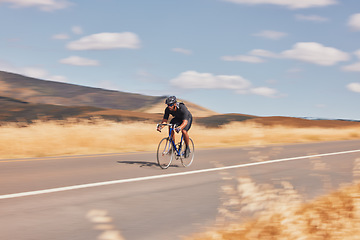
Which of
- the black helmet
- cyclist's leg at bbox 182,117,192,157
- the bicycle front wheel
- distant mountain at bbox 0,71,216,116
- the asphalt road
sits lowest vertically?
the asphalt road

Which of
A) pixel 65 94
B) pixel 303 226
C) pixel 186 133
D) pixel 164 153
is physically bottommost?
pixel 303 226

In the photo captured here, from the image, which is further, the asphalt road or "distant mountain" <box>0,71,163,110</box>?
"distant mountain" <box>0,71,163,110</box>

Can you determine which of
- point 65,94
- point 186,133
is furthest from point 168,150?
point 65,94

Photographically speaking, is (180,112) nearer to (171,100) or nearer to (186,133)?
(186,133)

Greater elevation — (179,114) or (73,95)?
(73,95)

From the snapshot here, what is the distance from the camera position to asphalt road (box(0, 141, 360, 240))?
6559 millimetres

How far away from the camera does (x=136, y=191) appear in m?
9.60

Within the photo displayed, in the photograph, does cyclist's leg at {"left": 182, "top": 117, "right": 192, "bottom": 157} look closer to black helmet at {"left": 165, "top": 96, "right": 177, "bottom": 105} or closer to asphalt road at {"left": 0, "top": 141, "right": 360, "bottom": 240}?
asphalt road at {"left": 0, "top": 141, "right": 360, "bottom": 240}

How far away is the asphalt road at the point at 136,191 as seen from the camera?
21.5ft

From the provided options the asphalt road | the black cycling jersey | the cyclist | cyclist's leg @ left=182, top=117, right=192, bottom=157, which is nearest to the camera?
the asphalt road

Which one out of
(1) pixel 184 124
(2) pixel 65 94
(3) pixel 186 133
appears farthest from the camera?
(2) pixel 65 94

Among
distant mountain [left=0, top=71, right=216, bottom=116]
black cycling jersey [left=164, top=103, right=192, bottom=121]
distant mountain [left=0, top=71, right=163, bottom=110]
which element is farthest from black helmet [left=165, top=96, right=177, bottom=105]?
distant mountain [left=0, top=71, right=163, bottom=110]

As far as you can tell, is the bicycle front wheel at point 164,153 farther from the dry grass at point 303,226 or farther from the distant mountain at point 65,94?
the distant mountain at point 65,94

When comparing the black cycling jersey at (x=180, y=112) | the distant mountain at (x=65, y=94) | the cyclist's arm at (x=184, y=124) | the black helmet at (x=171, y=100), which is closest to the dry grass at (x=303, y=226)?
the black helmet at (x=171, y=100)
